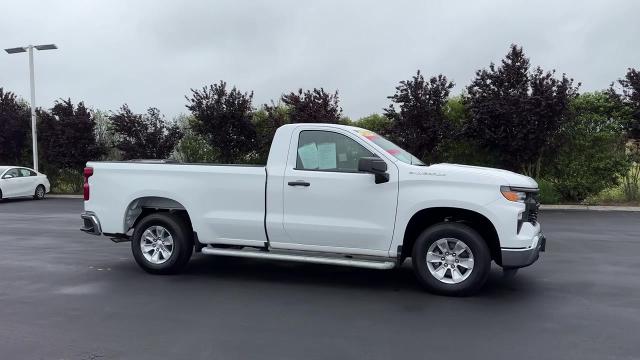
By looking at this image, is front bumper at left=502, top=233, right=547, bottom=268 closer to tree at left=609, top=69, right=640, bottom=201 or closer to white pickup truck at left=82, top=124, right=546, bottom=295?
white pickup truck at left=82, top=124, right=546, bottom=295

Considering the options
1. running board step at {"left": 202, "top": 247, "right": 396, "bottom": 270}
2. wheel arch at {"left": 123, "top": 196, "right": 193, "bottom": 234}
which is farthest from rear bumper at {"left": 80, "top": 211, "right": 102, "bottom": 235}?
running board step at {"left": 202, "top": 247, "right": 396, "bottom": 270}

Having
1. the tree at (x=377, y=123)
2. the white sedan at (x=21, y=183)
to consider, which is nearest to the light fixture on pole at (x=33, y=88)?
the white sedan at (x=21, y=183)

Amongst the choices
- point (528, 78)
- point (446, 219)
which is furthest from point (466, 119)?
point (446, 219)

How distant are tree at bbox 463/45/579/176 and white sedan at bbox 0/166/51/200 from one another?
1669 cm

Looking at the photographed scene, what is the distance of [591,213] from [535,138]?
9.72ft

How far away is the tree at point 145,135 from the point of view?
2322 centimetres

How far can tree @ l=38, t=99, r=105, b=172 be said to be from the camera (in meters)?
24.7

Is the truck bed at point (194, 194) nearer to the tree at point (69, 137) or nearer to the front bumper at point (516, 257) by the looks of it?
the front bumper at point (516, 257)

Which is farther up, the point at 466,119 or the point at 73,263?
the point at 466,119

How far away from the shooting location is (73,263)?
8648mm

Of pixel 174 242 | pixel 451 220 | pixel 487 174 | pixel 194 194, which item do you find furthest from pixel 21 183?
pixel 487 174

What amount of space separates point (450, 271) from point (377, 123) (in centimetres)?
1446

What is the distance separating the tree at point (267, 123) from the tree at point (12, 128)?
1230 cm

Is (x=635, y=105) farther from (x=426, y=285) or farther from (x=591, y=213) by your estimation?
(x=426, y=285)
